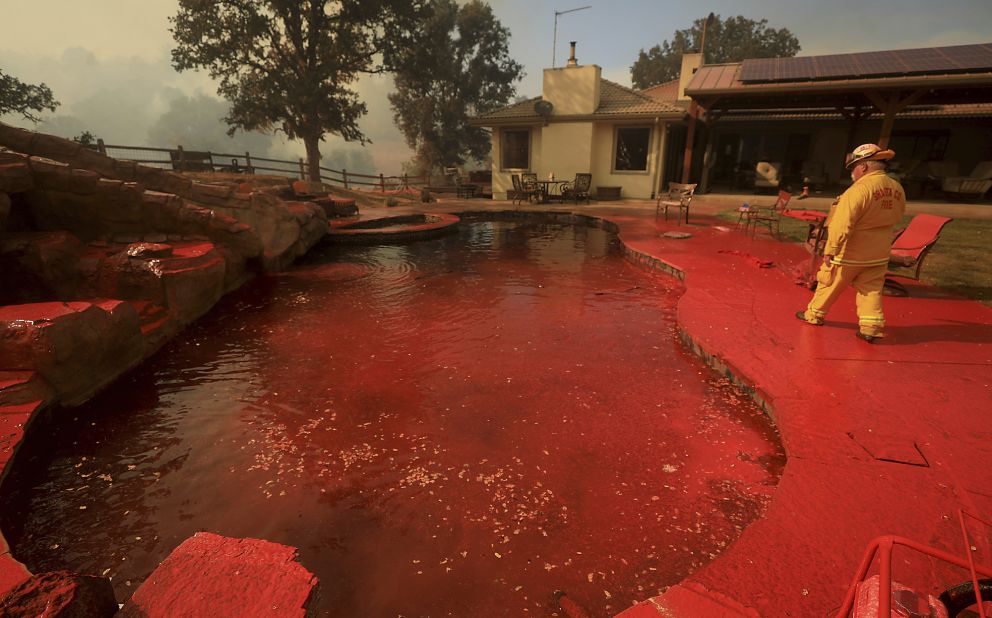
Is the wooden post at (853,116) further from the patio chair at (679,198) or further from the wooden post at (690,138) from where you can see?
the patio chair at (679,198)

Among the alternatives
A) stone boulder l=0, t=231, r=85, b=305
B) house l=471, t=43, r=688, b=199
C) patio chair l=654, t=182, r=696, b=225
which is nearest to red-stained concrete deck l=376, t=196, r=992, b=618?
patio chair l=654, t=182, r=696, b=225

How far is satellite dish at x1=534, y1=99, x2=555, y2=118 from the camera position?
1733 cm

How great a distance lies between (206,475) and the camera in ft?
9.34

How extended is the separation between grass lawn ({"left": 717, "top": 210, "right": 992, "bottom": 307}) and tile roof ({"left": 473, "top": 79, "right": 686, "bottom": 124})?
25.7 feet

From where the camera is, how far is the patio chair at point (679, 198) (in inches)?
424

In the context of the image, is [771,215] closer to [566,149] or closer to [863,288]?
[863,288]

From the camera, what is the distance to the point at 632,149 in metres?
17.1

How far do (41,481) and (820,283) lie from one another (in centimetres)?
627

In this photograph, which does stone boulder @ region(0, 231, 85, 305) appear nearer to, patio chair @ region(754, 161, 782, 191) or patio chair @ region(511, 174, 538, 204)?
patio chair @ region(511, 174, 538, 204)

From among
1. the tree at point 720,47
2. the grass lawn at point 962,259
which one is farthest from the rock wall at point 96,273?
the tree at point 720,47

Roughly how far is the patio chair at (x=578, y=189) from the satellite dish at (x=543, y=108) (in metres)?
2.90

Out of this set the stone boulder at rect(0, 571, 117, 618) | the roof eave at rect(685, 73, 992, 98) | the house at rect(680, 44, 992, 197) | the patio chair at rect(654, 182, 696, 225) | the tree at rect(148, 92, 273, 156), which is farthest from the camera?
the tree at rect(148, 92, 273, 156)

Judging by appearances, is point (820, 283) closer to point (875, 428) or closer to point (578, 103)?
point (875, 428)

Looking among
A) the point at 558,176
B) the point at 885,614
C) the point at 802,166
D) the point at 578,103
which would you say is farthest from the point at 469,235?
→ the point at 802,166
